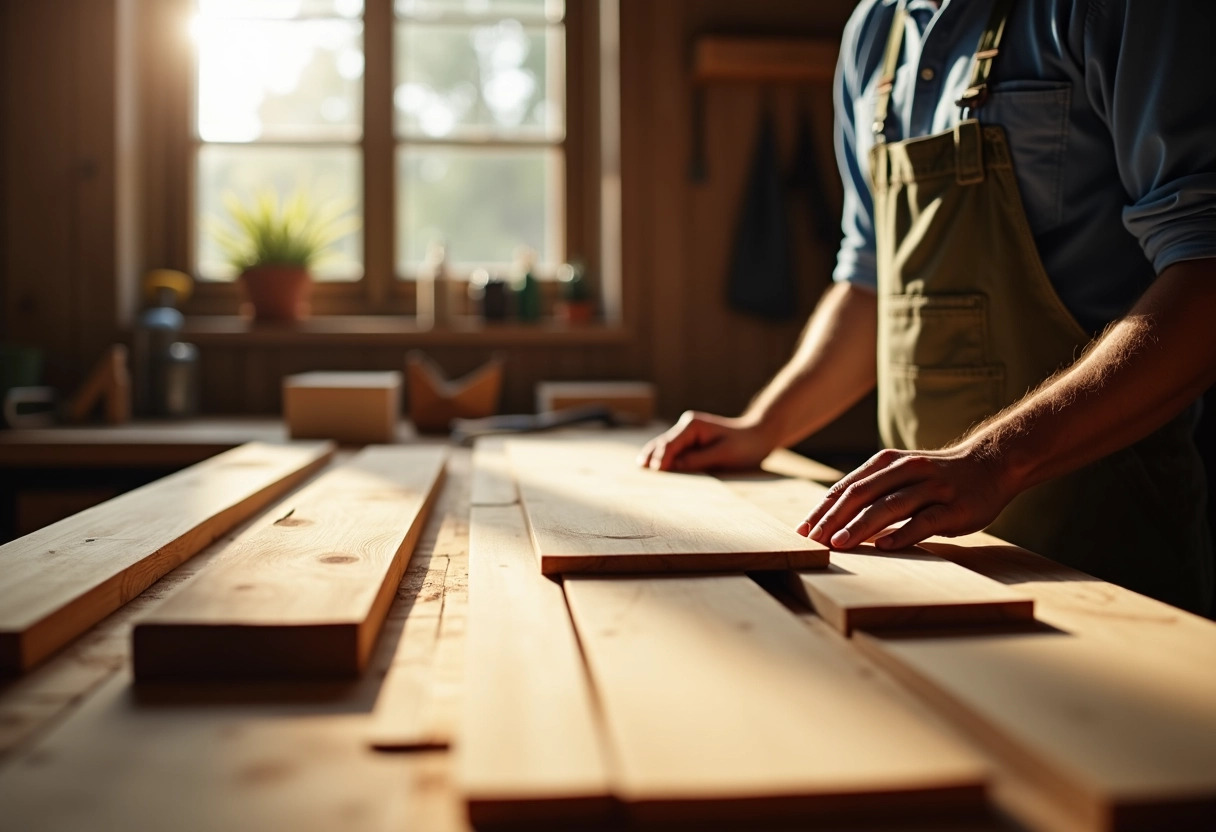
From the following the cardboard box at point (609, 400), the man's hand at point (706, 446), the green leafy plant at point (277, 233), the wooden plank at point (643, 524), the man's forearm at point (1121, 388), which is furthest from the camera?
the green leafy plant at point (277, 233)

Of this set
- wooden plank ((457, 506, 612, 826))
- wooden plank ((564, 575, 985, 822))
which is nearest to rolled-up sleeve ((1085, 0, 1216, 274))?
wooden plank ((564, 575, 985, 822))

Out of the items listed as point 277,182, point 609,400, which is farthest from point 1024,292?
point 277,182

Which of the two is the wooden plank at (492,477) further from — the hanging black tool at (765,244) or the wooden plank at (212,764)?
the hanging black tool at (765,244)

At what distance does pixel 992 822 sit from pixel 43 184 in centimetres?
311

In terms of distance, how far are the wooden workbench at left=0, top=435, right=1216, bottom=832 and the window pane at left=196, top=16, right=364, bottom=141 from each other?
2.71 meters

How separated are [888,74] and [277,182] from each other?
7.41 feet

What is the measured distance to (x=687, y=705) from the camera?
0.60m

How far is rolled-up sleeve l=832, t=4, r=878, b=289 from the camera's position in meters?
1.76

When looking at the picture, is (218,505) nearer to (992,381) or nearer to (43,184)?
(992,381)

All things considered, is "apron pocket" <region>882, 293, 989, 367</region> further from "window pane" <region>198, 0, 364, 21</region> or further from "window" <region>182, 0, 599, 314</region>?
"window pane" <region>198, 0, 364, 21</region>

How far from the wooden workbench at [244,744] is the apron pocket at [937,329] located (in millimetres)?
637

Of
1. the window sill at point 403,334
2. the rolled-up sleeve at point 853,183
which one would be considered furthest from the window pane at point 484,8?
the rolled-up sleeve at point 853,183

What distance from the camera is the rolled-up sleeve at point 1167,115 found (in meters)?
1.12

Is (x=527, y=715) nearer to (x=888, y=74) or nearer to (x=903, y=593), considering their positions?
(x=903, y=593)
